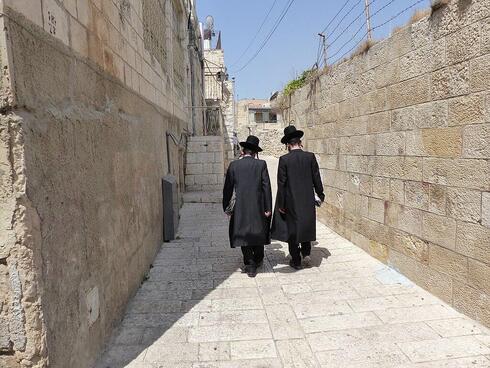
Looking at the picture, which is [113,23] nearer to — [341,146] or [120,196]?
[120,196]

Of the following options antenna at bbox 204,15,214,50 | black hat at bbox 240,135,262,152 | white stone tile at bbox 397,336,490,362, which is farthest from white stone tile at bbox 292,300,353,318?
antenna at bbox 204,15,214,50

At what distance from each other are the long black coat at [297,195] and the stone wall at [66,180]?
1.69 meters

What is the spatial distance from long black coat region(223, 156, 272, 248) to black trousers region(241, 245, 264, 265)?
124 millimetres

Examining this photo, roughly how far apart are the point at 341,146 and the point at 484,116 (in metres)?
2.78

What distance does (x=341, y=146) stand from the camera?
18.4 ft

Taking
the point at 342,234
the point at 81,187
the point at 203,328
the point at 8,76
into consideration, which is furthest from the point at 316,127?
the point at 8,76

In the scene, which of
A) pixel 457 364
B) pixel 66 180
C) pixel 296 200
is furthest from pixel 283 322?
pixel 66 180

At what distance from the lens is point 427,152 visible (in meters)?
3.54

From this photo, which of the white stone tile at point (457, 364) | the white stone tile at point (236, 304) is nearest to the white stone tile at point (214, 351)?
the white stone tile at point (236, 304)

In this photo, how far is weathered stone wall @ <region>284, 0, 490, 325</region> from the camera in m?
2.93

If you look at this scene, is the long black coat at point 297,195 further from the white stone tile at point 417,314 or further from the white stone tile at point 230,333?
the white stone tile at point 230,333

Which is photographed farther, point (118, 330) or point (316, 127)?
point (316, 127)

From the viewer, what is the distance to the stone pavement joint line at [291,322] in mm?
2604

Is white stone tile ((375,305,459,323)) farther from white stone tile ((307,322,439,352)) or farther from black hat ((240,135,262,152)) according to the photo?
black hat ((240,135,262,152))
